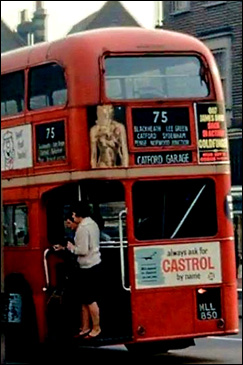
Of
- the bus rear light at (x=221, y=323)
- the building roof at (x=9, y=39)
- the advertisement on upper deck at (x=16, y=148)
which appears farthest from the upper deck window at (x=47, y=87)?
the bus rear light at (x=221, y=323)

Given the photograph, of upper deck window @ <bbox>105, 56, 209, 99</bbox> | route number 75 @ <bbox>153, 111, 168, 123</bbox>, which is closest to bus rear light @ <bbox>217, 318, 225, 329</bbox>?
route number 75 @ <bbox>153, 111, 168, 123</bbox>

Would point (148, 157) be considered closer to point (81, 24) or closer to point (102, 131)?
point (102, 131)

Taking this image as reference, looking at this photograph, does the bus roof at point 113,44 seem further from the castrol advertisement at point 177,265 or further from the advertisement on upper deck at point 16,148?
the castrol advertisement at point 177,265

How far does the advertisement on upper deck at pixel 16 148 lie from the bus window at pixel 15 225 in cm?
32

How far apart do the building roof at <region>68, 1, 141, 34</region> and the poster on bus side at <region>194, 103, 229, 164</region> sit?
112 cm

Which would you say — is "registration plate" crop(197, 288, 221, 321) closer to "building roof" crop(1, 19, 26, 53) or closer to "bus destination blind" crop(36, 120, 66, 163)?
"bus destination blind" crop(36, 120, 66, 163)

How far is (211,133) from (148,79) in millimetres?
615

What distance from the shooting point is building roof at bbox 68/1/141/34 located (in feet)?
42.2

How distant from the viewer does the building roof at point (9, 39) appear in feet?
43.4

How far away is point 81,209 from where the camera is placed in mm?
11617

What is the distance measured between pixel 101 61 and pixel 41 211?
49.0 inches

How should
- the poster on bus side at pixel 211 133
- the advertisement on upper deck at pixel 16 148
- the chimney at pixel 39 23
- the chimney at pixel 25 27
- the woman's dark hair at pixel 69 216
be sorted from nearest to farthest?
the woman's dark hair at pixel 69 216, the poster on bus side at pixel 211 133, the advertisement on upper deck at pixel 16 148, the chimney at pixel 39 23, the chimney at pixel 25 27

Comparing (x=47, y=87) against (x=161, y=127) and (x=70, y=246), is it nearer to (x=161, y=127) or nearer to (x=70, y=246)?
(x=161, y=127)

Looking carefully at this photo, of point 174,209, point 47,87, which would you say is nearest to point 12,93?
point 47,87
